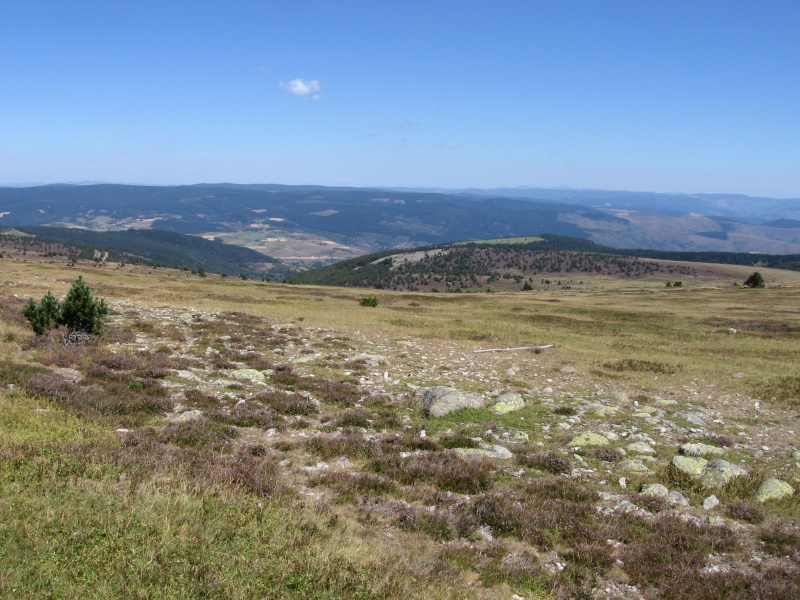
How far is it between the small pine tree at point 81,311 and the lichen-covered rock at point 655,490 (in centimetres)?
2150

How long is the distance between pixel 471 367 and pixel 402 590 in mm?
17394

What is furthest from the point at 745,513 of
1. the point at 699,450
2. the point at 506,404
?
the point at 506,404

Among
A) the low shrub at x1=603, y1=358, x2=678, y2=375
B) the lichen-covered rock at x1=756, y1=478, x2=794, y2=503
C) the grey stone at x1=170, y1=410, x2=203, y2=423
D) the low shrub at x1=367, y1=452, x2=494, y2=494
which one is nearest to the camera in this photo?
the low shrub at x1=367, y1=452, x2=494, y2=494

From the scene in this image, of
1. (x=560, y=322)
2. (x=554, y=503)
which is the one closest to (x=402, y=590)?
(x=554, y=503)

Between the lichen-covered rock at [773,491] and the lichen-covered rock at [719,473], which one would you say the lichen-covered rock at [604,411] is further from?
the lichen-covered rock at [773,491]

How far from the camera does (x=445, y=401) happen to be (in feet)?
51.6

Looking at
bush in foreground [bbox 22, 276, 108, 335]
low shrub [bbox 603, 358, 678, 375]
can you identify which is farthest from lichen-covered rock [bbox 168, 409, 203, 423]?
low shrub [bbox 603, 358, 678, 375]

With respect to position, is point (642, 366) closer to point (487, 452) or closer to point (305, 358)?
point (487, 452)

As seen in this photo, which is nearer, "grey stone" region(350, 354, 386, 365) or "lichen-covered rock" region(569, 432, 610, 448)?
"lichen-covered rock" region(569, 432, 610, 448)

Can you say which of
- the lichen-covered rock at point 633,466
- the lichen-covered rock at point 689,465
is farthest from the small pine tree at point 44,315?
the lichen-covered rock at point 689,465

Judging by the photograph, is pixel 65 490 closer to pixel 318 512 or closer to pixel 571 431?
pixel 318 512

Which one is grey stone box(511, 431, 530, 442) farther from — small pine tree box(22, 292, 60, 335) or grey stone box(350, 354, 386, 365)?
small pine tree box(22, 292, 60, 335)

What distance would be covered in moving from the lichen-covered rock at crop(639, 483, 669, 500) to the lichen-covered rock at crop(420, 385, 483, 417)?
6321 millimetres

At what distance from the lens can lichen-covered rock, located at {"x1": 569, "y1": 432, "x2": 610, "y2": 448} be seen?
1296 centimetres
